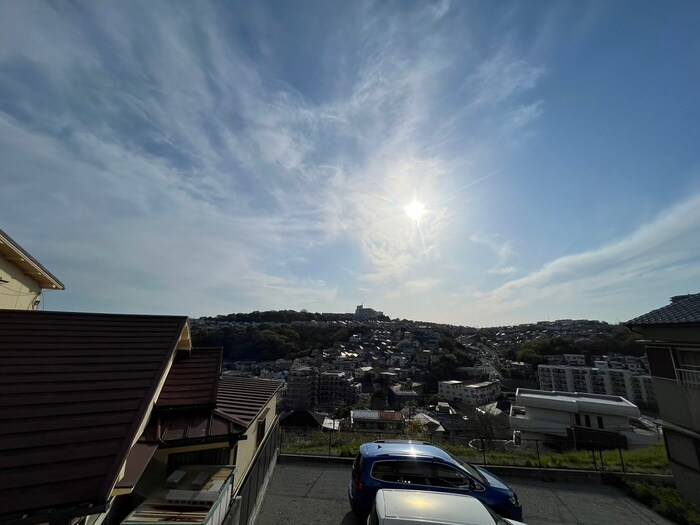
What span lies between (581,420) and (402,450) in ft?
68.1

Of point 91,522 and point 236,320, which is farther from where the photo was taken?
point 236,320

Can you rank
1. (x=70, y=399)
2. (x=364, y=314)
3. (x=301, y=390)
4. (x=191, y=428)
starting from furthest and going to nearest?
(x=364, y=314), (x=301, y=390), (x=191, y=428), (x=70, y=399)

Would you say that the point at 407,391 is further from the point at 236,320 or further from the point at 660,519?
the point at 236,320

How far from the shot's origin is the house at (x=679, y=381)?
802 cm

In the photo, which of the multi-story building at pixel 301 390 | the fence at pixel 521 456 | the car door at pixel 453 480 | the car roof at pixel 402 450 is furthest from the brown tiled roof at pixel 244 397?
the multi-story building at pixel 301 390

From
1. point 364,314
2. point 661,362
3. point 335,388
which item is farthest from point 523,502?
point 364,314

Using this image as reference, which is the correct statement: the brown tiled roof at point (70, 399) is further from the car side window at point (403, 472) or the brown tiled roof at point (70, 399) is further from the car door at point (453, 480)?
the car door at point (453, 480)

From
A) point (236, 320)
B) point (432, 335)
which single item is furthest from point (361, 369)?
point (236, 320)

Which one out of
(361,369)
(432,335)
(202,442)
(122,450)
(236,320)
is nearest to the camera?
(122,450)

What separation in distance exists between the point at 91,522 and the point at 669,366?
1358 cm

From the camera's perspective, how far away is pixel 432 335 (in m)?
129

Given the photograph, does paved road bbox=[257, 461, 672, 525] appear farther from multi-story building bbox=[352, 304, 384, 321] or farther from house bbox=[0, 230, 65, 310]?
multi-story building bbox=[352, 304, 384, 321]

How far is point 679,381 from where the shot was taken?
27.8ft

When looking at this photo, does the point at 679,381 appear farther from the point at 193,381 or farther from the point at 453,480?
the point at 193,381
